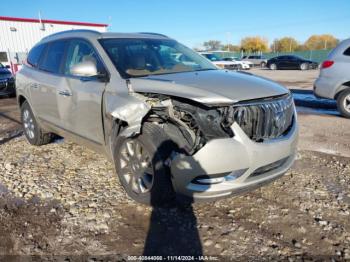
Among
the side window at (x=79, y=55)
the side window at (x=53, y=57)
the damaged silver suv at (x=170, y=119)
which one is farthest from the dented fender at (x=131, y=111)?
the side window at (x=53, y=57)

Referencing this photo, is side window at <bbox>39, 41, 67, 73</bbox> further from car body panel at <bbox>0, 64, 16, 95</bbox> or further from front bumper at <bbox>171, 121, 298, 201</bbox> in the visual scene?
car body panel at <bbox>0, 64, 16, 95</bbox>

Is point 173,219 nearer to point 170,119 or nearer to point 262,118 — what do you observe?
point 170,119

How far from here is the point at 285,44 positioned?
83188 mm

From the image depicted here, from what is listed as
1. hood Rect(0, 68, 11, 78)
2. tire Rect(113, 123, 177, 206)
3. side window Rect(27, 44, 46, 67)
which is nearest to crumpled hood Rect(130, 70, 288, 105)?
tire Rect(113, 123, 177, 206)

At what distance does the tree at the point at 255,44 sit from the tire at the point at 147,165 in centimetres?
8085

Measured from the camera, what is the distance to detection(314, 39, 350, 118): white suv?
7.37 meters

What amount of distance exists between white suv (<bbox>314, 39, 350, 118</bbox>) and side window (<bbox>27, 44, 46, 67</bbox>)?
6.15 meters

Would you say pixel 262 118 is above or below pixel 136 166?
above

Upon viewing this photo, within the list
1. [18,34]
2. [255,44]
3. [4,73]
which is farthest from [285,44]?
[4,73]

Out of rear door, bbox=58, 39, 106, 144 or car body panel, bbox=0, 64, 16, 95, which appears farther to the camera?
car body panel, bbox=0, 64, 16, 95

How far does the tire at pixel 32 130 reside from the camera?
213 inches

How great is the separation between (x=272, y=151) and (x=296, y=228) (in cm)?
73

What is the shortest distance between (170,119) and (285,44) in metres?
87.8

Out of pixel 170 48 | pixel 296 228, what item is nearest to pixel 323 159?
pixel 296 228
